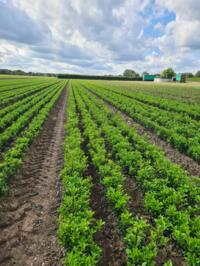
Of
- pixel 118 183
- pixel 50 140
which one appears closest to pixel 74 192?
pixel 118 183

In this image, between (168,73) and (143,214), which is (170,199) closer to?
(143,214)

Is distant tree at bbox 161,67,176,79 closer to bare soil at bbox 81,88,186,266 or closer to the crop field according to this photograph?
the crop field

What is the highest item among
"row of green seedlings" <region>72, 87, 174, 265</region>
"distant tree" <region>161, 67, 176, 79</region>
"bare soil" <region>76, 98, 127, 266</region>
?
"distant tree" <region>161, 67, 176, 79</region>

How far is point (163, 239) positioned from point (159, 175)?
2.50m

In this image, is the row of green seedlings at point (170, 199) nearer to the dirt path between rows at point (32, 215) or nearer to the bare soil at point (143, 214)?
the bare soil at point (143, 214)

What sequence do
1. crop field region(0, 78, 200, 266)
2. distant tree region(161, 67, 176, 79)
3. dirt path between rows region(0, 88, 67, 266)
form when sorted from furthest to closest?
distant tree region(161, 67, 176, 79), dirt path between rows region(0, 88, 67, 266), crop field region(0, 78, 200, 266)

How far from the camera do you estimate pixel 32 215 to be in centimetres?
439

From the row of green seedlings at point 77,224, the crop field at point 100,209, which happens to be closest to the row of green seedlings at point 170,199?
the crop field at point 100,209

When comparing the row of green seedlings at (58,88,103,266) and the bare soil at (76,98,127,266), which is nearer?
the row of green seedlings at (58,88,103,266)

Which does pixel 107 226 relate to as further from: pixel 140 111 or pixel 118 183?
pixel 140 111

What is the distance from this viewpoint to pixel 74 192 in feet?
14.1

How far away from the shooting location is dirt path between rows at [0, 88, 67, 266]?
3.41 metres

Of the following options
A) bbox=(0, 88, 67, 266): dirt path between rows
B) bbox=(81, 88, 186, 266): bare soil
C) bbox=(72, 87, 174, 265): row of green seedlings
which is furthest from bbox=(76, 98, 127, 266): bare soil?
bbox=(0, 88, 67, 266): dirt path between rows

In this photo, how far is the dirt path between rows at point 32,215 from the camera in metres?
3.41
